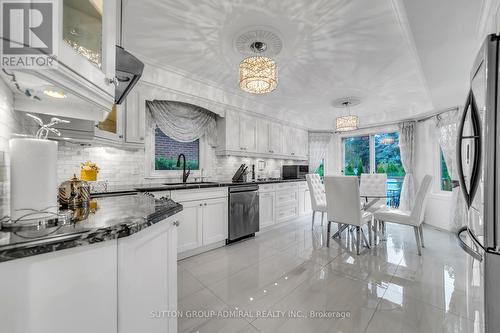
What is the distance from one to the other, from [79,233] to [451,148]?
211 inches

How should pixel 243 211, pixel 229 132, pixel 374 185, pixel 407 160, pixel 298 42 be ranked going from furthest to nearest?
pixel 407 160 → pixel 374 185 → pixel 229 132 → pixel 243 211 → pixel 298 42

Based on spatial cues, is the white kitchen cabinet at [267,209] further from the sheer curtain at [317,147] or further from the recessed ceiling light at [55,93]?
the recessed ceiling light at [55,93]

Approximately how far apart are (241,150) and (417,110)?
378 cm

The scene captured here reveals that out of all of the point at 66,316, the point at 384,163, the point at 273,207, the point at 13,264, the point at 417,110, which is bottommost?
the point at 273,207

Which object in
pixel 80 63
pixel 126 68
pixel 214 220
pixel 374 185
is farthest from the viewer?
pixel 374 185

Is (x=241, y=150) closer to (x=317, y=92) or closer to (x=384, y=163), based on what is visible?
(x=317, y=92)

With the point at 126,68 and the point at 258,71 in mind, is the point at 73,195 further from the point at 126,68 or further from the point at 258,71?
the point at 258,71

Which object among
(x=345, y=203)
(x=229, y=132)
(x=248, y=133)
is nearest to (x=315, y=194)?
(x=345, y=203)

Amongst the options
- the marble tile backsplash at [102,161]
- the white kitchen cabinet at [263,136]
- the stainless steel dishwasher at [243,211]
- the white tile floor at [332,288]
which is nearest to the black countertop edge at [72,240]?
the marble tile backsplash at [102,161]

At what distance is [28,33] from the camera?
60 cm

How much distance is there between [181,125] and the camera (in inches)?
130

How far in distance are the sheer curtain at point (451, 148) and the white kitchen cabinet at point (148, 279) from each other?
4.65 meters

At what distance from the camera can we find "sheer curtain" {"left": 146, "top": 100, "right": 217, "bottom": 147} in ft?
10.0

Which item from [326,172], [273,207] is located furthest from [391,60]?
[326,172]
